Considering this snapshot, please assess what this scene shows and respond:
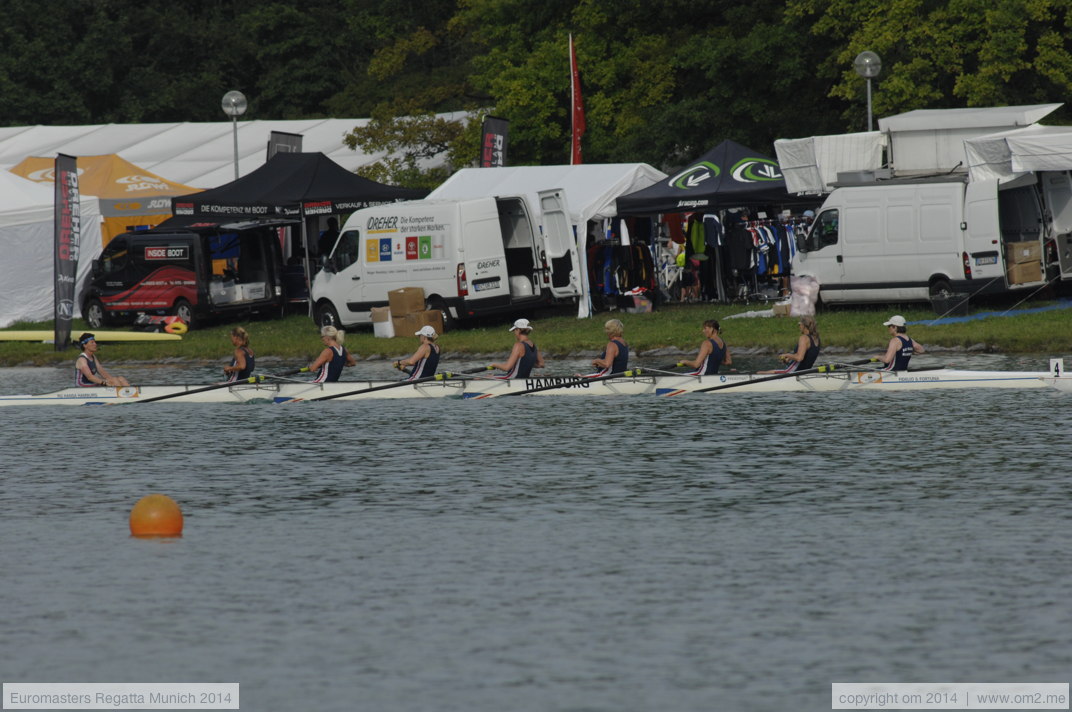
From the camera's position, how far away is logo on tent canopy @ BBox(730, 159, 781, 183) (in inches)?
1272

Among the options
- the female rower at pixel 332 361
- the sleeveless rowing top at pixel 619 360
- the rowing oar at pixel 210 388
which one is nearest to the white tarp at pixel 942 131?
the sleeveless rowing top at pixel 619 360

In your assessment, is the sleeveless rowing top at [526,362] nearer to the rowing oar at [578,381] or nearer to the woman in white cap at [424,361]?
the rowing oar at [578,381]

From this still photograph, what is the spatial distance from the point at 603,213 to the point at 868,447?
14863mm

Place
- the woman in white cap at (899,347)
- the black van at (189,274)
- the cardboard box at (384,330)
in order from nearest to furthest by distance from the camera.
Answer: the woman in white cap at (899,347), the cardboard box at (384,330), the black van at (189,274)

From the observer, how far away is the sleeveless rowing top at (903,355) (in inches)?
833

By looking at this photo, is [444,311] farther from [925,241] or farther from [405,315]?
[925,241]

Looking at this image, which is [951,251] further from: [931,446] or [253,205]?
[253,205]

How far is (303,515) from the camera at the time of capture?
15.9m

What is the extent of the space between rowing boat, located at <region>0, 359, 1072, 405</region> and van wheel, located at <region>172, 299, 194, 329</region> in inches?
414

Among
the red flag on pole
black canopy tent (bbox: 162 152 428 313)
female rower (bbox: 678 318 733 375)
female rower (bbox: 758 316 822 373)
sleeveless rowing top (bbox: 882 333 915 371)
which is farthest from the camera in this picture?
the red flag on pole

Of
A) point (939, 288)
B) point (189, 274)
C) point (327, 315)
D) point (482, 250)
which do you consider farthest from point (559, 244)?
point (189, 274)

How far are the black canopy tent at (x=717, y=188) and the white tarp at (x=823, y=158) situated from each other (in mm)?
538

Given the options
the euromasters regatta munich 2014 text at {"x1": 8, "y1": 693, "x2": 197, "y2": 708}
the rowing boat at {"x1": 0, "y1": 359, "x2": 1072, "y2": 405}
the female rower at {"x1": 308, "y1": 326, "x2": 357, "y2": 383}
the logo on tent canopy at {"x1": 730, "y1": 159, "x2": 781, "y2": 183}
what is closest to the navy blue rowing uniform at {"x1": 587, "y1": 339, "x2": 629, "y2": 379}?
the rowing boat at {"x1": 0, "y1": 359, "x2": 1072, "y2": 405}

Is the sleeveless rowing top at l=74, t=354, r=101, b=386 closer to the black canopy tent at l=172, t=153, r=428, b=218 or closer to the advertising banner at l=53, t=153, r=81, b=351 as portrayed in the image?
the advertising banner at l=53, t=153, r=81, b=351
